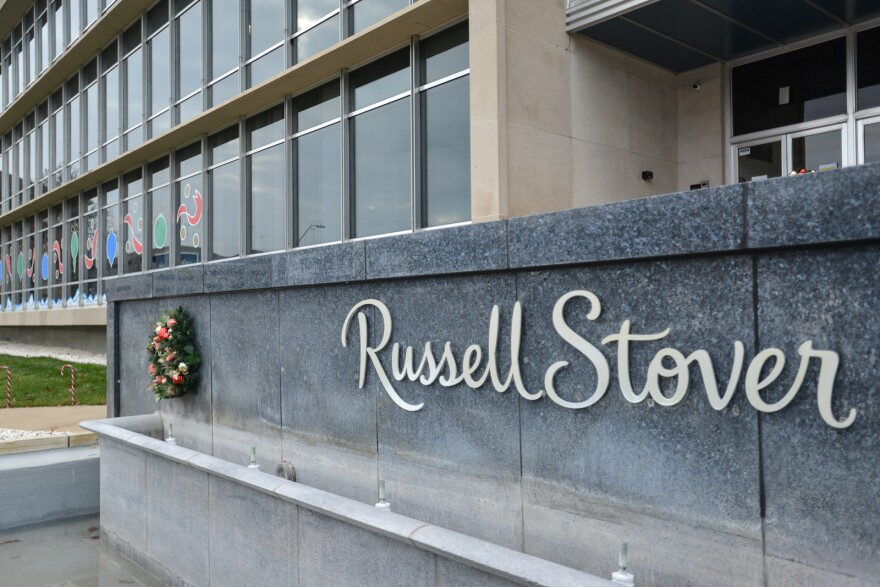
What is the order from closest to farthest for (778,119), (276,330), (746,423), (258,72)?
(746,423) → (276,330) → (778,119) → (258,72)

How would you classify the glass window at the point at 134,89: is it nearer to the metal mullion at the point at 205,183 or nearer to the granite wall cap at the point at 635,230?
Answer: the metal mullion at the point at 205,183

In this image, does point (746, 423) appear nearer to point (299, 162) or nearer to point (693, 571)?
point (693, 571)

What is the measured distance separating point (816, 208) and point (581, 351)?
4.86ft

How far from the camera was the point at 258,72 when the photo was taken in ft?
54.4

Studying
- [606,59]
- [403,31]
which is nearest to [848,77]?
[606,59]

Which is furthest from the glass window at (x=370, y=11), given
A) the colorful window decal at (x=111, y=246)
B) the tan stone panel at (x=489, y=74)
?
the colorful window decal at (x=111, y=246)

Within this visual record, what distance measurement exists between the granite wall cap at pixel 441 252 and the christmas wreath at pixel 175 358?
11.0ft

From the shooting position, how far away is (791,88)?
1169 cm

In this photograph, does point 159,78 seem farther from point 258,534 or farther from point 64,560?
point 258,534

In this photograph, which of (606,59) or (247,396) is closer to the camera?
(247,396)

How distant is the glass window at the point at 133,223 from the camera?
22094 mm

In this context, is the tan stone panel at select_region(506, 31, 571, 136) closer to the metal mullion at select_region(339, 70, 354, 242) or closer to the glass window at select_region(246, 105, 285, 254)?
the metal mullion at select_region(339, 70, 354, 242)

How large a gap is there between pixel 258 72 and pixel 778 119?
1052 cm

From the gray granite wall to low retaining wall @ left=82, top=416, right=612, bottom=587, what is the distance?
0.61 m
